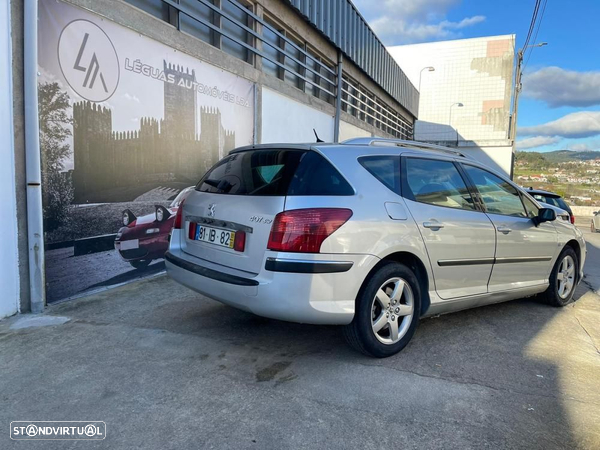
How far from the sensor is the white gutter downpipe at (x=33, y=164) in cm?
380

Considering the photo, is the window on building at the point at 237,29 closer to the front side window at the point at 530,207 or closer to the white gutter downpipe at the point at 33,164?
the white gutter downpipe at the point at 33,164

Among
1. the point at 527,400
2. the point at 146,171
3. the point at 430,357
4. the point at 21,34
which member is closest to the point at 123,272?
the point at 146,171

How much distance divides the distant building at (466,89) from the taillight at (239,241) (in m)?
39.2

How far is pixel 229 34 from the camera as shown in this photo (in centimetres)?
725

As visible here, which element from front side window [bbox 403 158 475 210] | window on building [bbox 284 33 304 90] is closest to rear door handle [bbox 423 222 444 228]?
front side window [bbox 403 158 475 210]

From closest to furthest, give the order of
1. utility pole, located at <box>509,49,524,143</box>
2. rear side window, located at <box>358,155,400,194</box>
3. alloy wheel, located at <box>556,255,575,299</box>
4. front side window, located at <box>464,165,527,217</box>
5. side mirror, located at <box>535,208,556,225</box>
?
1. rear side window, located at <box>358,155,400,194</box>
2. front side window, located at <box>464,165,527,217</box>
3. side mirror, located at <box>535,208,556,225</box>
4. alloy wheel, located at <box>556,255,575,299</box>
5. utility pole, located at <box>509,49,524,143</box>

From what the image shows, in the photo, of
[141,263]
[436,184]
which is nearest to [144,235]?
[141,263]

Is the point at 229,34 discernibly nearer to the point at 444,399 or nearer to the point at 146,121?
the point at 146,121

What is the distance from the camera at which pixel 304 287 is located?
9.02 ft

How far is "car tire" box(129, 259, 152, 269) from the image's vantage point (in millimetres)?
5375

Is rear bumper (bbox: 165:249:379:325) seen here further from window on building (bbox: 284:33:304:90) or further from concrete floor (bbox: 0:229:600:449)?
window on building (bbox: 284:33:304:90)

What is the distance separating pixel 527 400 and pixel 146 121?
16.5ft

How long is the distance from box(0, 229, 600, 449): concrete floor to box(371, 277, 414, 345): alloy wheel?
0.21m

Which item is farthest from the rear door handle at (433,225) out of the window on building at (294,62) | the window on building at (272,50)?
the window on building at (294,62)
